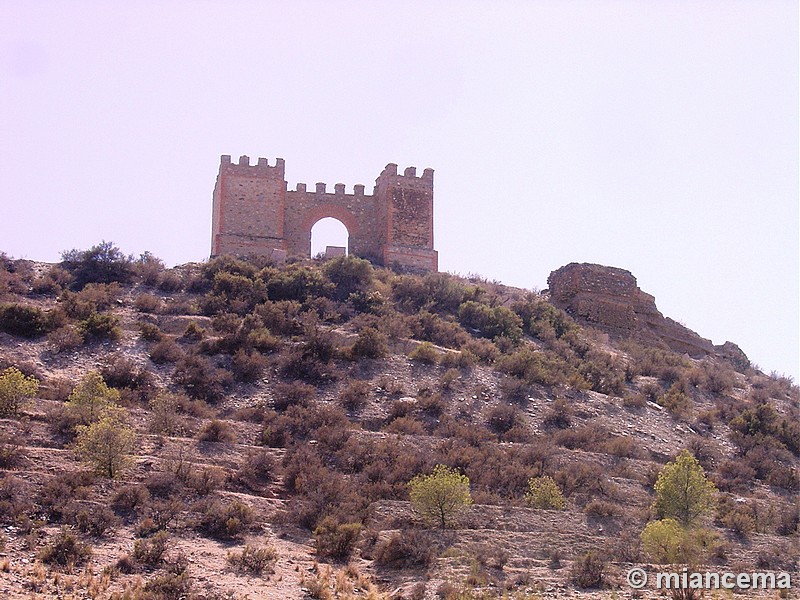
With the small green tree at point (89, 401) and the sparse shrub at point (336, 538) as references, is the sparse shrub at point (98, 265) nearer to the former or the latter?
the small green tree at point (89, 401)

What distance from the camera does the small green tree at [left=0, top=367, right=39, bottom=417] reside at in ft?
58.7

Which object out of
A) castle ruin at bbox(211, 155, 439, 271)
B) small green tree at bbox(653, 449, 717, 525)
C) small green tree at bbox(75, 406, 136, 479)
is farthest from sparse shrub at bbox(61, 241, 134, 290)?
small green tree at bbox(653, 449, 717, 525)

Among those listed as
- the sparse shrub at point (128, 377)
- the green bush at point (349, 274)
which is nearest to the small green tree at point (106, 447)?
the sparse shrub at point (128, 377)

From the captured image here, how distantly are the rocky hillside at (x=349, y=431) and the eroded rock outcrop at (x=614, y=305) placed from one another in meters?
0.09

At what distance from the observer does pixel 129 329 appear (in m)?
25.5

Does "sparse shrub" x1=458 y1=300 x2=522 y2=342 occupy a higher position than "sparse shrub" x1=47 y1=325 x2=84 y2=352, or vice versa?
"sparse shrub" x1=458 y1=300 x2=522 y2=342

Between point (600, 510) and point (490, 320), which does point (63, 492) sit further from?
point (490, 320)

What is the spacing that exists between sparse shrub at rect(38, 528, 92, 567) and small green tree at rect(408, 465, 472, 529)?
505cm

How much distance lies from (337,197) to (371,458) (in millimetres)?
20248

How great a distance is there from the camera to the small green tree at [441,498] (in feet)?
49.9

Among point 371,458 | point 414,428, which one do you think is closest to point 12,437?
point 371,458

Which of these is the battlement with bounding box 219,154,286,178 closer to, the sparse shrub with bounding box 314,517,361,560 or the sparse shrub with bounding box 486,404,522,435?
the sparse shrub with bounding box 486,404,522,435

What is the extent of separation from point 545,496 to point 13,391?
384 inches

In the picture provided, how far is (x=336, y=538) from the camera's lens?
48.0 feet
